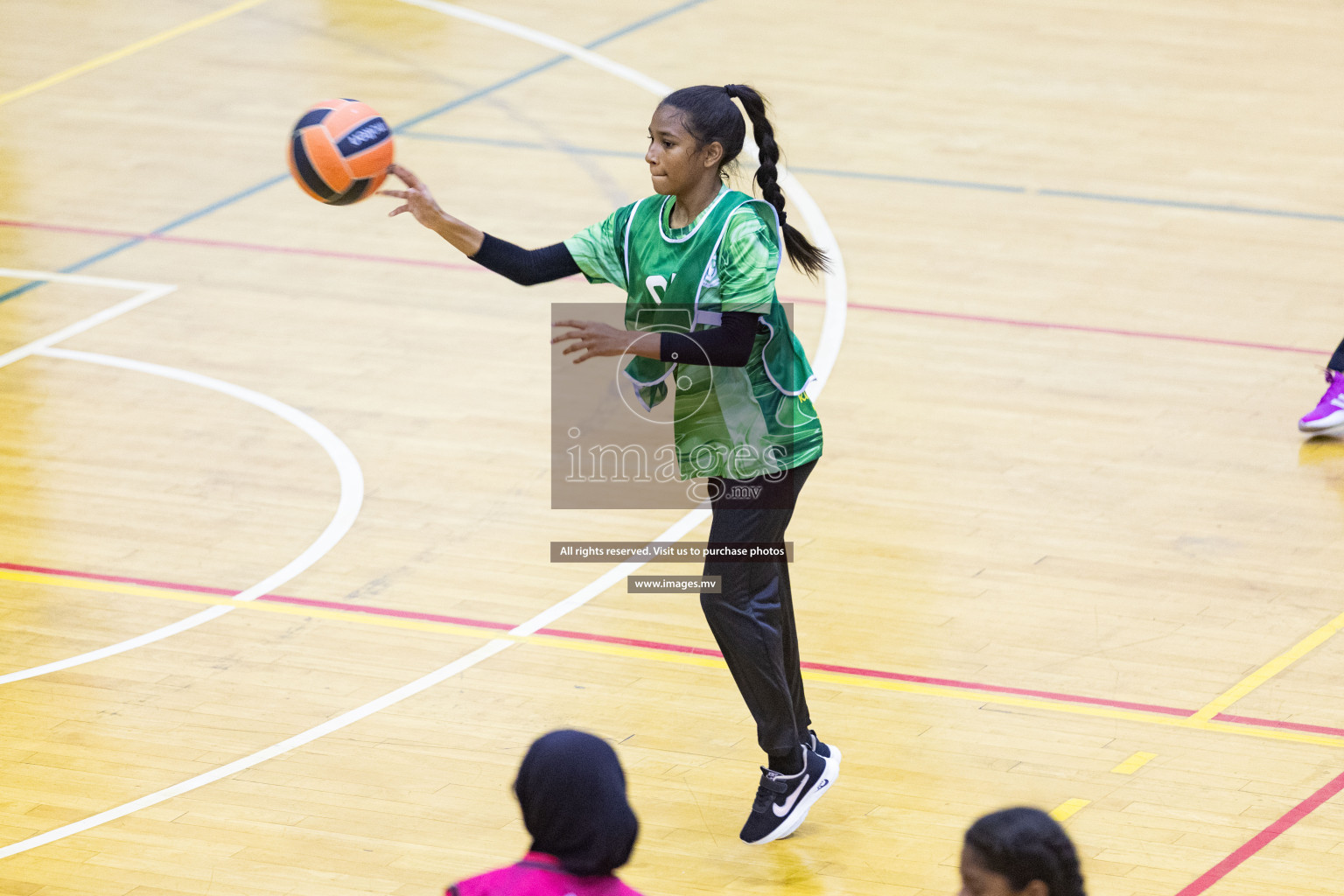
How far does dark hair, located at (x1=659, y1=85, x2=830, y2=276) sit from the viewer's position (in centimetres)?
514

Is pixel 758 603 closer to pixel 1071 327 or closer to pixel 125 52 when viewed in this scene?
pixel 1071 327

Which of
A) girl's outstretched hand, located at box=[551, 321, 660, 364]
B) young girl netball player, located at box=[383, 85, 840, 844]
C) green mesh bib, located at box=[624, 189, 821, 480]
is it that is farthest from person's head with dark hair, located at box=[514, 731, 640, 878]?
green mesh bib, located at box=[624, 189, 821, 480]

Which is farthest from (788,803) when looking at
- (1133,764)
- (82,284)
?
(82,284)

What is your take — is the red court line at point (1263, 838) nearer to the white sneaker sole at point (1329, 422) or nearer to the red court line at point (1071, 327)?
the white sneaker sole at point (1329, 422)

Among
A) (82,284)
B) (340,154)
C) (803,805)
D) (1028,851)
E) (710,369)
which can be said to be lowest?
(82,284)

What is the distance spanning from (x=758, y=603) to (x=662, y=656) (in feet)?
4.67

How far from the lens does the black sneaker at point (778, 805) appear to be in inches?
221

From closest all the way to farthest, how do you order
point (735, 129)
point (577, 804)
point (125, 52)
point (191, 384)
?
point (577, 804)
point (735, 129)
point (191, 384)
point (125, 52)

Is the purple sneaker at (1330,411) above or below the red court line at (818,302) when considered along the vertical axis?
above

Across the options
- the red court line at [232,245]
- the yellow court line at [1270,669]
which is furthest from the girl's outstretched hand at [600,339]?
the red court line at [232,245]

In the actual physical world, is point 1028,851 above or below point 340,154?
below

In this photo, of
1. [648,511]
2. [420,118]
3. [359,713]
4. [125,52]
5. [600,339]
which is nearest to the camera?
[600,339]

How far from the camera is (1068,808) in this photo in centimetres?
579

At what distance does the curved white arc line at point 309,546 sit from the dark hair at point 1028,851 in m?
4.35
